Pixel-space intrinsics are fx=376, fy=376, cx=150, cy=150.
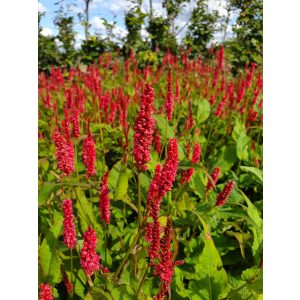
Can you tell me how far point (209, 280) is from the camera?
1021 mm

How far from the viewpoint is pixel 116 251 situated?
4.01 ft

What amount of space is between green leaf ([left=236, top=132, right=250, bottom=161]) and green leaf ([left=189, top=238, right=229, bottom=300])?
86 centimetres

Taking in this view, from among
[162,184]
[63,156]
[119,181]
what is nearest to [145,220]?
[162,184]

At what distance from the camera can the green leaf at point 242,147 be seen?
183cm

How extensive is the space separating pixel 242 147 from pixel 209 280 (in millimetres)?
961

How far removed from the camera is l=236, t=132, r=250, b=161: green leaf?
183 centimetres

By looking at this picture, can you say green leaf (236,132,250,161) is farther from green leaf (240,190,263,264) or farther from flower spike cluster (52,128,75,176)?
flower spike cluster (52,128,75,176)

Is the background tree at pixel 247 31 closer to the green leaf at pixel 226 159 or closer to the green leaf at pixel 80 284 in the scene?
the green leaf at pixel 226 159

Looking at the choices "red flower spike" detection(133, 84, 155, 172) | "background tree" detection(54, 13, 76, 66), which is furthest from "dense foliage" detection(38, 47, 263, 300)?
"background tree" detection(54, 13, 76, 66)

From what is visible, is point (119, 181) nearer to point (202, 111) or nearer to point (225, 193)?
point (225, 193)

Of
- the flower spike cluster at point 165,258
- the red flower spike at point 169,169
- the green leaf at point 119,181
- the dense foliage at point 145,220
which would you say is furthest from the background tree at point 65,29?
the flower spike cluster at point 165,258
